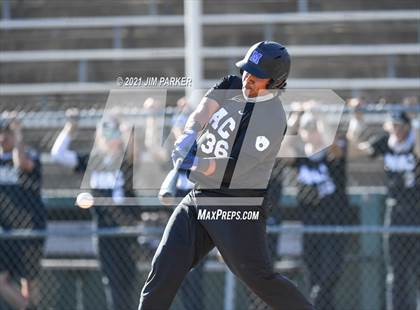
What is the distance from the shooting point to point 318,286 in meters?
7.89

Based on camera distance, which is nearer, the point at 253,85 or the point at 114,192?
the point at 253,85

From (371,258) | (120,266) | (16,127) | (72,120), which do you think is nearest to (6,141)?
(16,127)

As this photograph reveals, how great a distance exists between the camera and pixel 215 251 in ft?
26.9

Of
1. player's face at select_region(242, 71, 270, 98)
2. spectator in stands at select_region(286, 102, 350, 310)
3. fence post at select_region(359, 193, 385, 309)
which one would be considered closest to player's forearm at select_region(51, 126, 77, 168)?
spectator in stands at select_region(286, 102, 350, 310)

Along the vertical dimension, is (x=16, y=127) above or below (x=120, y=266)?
above

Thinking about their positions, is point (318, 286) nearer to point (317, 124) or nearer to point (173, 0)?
point (317, 124)

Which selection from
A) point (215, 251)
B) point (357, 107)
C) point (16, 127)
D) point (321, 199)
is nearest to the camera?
point (357, 107)

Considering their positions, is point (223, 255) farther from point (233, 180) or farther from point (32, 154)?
point (32, 154)

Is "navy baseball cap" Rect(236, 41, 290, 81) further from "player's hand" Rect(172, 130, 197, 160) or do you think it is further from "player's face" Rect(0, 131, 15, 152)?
"player's face" Rect(0, 131, 15, 152)

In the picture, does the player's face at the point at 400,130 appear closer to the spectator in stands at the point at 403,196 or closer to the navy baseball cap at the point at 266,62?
the spectator in stands at the point at 403,196

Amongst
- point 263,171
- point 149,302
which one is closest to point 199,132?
point 263,171

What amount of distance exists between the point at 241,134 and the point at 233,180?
275 millimetres

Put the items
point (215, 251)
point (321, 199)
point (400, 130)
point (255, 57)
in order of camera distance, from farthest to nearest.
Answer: point (215, 251)
point (321, 199)
point (400, 130)
point (255, 57)

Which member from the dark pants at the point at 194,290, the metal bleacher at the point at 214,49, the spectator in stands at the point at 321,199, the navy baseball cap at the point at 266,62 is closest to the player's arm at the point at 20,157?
the dark pants at the point at 194,290
